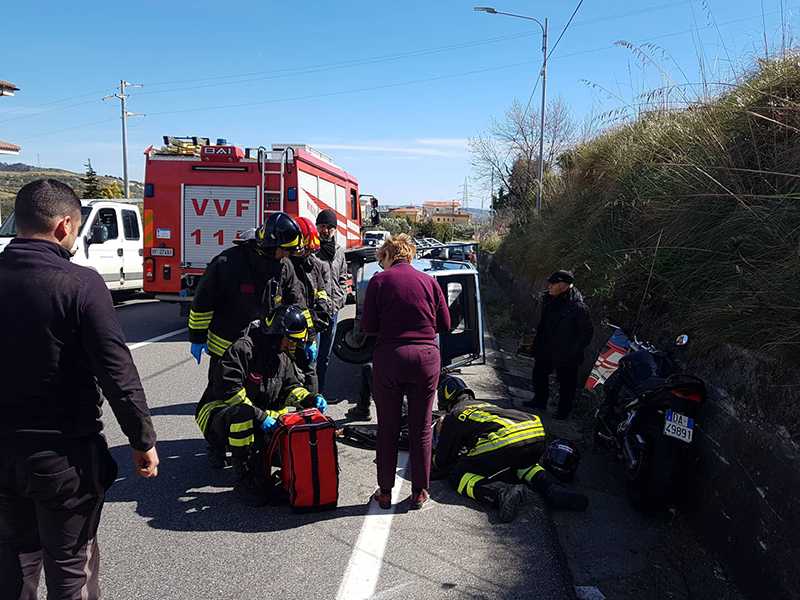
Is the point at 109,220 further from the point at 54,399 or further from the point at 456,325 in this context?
the point at 54,399

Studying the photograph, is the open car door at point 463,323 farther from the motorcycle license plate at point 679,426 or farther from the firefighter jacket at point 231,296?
the motorcycle license plate at point 679,426

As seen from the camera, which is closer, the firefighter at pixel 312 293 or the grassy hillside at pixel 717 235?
the grassy hillside at pixel 717 235

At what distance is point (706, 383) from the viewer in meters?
4.25

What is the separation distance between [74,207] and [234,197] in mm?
8122

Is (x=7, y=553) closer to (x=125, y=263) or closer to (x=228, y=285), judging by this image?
(x=228, y=285)

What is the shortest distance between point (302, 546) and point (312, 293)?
247 centimetres

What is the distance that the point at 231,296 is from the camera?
480 centimetres

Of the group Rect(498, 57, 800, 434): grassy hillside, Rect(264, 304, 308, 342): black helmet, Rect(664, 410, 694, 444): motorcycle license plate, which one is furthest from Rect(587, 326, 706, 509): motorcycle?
Rect(264, 304, 308, 342): black helmet

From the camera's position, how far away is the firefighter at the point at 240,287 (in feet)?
15.5

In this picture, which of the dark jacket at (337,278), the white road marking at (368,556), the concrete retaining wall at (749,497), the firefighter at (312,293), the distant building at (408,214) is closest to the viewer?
the concrete retaining wall at (749,497)

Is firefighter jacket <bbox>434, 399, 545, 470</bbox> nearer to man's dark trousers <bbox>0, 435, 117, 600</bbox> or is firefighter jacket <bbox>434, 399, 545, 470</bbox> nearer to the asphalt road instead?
the asphalt road

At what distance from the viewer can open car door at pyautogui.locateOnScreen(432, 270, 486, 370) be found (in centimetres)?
707

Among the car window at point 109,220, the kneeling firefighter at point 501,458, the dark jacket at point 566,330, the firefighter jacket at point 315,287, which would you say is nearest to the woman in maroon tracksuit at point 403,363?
the kneeling firefighter at point 501,458

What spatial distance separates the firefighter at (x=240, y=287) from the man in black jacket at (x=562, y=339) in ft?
9.84
